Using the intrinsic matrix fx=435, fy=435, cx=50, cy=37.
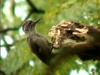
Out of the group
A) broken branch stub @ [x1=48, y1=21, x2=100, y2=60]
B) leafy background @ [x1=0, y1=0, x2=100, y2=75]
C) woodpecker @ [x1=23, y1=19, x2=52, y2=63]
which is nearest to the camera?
broken branch stub @ [x1=48, y1=21, x2=100, y2=60]

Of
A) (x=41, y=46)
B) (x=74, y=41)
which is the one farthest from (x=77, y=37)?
(x=41, y=46)

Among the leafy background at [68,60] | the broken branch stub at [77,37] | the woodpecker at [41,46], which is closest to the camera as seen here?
the broken branch stub at [77,37]

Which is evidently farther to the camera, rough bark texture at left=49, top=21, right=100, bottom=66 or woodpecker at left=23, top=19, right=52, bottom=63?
woodpecker at left=23, top=19, right=52, bottom=63

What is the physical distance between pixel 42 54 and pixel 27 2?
2.55 meters

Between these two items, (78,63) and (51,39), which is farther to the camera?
(78,63)

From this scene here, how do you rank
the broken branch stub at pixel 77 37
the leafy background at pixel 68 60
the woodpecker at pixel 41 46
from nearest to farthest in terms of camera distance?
the broken branch stub at pixel 77 37, the woodpecker at pixel 41 46, the leafy background at pixel 68 60

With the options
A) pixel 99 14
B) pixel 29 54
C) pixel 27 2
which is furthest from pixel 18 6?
pixel 99 14

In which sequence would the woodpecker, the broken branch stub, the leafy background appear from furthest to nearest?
the leafy background, the woodpecker, the broken branch stub

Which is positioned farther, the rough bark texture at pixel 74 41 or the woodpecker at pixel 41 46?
the woodpecker at pixel 41 46

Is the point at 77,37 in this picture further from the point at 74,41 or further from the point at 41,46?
the point at 41,46

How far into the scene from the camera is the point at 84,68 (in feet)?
9.41

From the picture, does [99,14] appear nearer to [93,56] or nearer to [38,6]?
[93,56]

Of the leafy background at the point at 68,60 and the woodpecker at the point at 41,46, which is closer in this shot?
the woodpecker at the point at 41,46

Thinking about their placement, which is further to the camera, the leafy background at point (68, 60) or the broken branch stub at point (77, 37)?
the leafy background at point (68, 60)
